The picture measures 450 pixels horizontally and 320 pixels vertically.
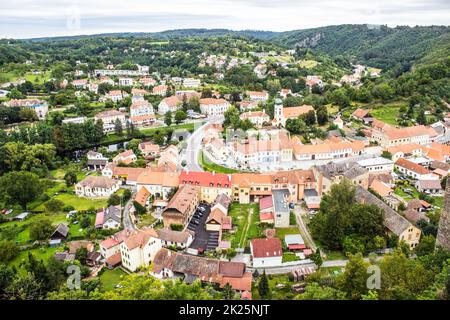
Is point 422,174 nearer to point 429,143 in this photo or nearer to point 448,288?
point 429,143

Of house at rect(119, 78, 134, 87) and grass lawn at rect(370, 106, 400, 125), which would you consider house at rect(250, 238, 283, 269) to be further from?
house at rect(119, 78, 134, 87)

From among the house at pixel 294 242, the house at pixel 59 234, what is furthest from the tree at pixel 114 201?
the house at pixel 294 242

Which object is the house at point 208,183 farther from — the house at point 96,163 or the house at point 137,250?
the house at point 96,163

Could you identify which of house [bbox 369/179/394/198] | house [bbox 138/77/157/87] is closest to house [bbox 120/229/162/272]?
house [bbox 369/179/394/198]

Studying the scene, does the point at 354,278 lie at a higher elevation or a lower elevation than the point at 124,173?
higher

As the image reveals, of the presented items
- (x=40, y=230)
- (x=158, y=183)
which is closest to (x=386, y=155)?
(x=158, y=183)

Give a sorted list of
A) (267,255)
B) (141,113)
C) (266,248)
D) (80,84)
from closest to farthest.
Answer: (267,255)
(266,248)
(141,113)
(80,84)

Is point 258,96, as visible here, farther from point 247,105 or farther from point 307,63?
point 307,63
